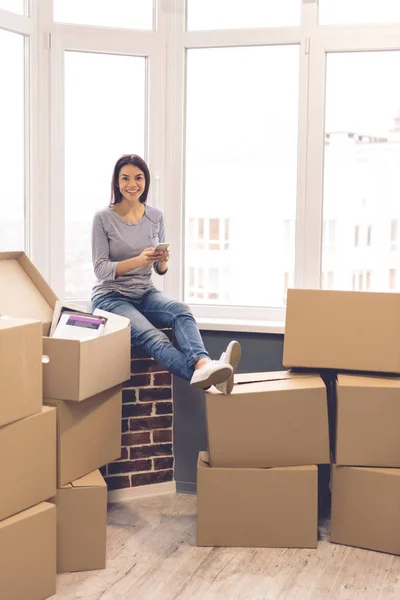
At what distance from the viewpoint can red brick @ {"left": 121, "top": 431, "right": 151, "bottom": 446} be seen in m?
3.43

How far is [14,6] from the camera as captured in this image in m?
3.42

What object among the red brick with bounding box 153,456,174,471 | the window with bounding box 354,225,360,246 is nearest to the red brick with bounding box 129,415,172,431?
the red brick with bounding box 153,456,174,471

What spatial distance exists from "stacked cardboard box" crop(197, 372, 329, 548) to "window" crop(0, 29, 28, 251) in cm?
123

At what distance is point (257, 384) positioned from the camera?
118 inches

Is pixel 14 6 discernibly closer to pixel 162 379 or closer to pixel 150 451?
pixel 162 379

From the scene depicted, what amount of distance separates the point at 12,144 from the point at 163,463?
157 cm

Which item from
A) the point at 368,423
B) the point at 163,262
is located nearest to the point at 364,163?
the point at 163,262

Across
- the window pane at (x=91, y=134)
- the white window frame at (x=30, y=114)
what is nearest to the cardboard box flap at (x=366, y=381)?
the window pane at (x=91, y=134)

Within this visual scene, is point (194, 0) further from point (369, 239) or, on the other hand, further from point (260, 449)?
point (260, 449)

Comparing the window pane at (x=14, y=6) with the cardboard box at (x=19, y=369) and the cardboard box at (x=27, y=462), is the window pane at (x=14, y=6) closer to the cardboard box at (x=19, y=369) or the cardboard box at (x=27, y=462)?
the cardboard box at (x=19, y=369)

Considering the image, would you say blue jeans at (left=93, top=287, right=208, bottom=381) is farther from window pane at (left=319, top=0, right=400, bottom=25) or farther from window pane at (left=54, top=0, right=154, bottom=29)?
window pane at (left=319, top=0, right=400, bottom=25)

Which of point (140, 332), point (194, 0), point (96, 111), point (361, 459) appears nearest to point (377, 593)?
point (361, 459)

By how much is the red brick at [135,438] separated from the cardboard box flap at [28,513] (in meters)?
0.91

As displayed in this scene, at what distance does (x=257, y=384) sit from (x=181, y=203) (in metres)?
1.09
